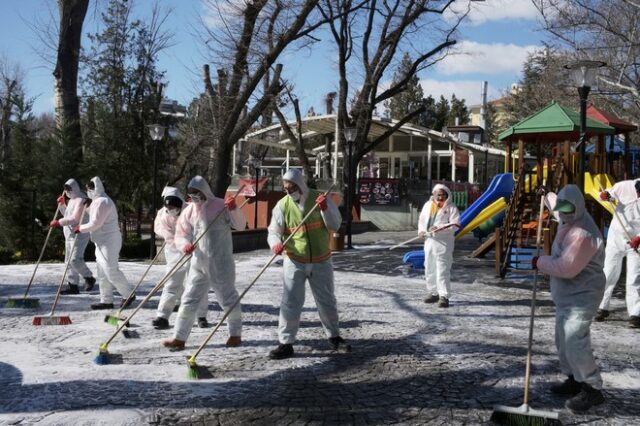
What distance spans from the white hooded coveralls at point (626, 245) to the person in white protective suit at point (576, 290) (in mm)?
2909

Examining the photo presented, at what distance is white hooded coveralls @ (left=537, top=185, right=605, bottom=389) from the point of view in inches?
174

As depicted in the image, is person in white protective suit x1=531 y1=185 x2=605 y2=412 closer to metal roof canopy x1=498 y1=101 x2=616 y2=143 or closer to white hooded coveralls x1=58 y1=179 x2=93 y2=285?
white hooded coveralls x1=58 y1=179 x2=93 y2=285

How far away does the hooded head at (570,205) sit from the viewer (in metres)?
4.56

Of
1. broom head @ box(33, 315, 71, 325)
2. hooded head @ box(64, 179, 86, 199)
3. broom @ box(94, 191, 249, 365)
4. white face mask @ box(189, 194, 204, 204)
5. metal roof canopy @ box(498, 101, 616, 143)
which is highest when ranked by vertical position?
metal roof canopy @ box(498, 101, 616, 143)

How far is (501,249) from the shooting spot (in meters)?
11.5

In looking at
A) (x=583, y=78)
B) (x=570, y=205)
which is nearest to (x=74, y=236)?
(x=570, y=205)

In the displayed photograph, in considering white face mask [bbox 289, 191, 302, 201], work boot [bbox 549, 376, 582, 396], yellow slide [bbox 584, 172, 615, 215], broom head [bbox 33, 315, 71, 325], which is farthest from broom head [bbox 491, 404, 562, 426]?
yellow slide [bbox 584, 172, 615, 215]

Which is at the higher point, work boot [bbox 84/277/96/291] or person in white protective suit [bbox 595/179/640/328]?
person in white protective suit [bbox 595/179/640/328]

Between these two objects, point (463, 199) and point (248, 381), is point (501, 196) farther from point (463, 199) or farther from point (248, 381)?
point (463, 199)

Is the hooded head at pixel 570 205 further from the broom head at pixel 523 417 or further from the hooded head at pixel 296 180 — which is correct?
the hooded head at pixel 296 180

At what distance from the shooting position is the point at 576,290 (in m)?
4.51

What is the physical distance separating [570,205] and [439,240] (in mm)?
3731

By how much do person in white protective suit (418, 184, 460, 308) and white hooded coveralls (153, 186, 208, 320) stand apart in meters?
3.12

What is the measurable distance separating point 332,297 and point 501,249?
6.49 m
